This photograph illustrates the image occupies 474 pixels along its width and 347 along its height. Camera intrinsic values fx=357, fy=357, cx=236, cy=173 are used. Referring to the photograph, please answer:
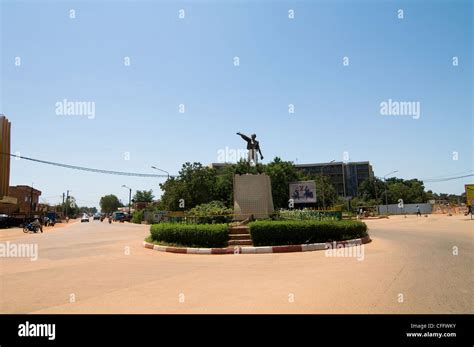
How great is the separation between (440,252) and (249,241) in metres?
6.73

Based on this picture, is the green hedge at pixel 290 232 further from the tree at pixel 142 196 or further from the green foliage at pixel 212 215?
the tree at pixel 142 196

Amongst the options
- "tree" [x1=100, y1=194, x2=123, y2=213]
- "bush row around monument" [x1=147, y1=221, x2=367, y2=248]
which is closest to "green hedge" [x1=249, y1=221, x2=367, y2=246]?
"bush row around monument" [x1=147, y1=221, x2=367, y2=248]

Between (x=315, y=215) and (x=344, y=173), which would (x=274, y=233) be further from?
(x=344, y=173)

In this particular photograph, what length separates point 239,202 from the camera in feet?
60.8

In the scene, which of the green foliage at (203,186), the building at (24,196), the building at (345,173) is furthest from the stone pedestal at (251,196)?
the building at (345,173)

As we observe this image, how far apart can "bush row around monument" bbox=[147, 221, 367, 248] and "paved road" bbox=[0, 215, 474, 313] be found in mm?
1799

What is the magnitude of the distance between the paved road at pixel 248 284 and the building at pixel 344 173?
97.4 meters

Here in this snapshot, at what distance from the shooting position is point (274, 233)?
1369 centimetres

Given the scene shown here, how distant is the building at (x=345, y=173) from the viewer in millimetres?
108438

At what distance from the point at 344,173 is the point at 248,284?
107 metres
